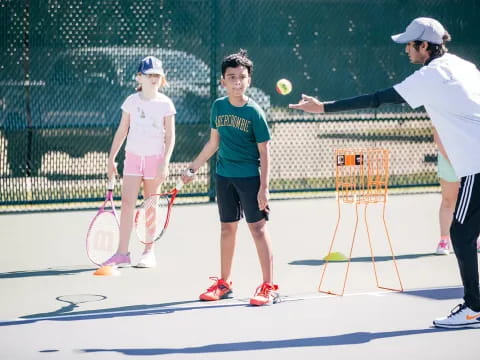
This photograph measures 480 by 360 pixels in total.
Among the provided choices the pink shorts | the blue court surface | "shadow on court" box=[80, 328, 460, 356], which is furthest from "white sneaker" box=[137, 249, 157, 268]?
"shadow on court" box=[80, 328, 460, 356]

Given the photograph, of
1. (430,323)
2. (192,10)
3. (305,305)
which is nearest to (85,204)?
(192,10)

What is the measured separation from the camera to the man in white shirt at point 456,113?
249 inches

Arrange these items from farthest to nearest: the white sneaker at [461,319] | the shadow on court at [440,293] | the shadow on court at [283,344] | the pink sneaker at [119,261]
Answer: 1. the pink sneaker at [119,261]
2. the shadow on court at [440,293]
3. the white sneaker at [461,319]
4. the shadow on court at [283,344]

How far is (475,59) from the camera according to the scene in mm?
13703

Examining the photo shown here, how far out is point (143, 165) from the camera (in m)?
8.78

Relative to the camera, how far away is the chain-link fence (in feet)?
39.1

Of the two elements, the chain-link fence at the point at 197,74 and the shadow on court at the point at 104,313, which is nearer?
the shadow on court at the point at 104,313

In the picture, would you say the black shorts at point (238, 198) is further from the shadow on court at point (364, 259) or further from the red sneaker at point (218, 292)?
the shadow on court at point (364, 259)

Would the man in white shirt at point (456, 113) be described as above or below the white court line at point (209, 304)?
above

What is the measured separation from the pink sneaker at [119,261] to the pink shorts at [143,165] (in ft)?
2.25

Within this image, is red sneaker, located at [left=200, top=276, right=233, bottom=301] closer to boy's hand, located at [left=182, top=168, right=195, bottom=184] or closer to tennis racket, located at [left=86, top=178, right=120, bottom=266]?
boy's hand, located at [left=182, top=168, right=195, bottom=184]

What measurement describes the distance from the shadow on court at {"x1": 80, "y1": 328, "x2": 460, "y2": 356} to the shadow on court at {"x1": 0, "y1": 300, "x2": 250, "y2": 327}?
0.92m

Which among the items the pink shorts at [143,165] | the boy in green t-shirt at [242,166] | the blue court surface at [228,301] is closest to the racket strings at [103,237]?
the blue court surface at [228,301]

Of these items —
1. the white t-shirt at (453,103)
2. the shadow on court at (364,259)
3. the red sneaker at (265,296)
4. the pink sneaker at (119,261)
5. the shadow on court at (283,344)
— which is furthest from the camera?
the shadow on court at (364,259)
